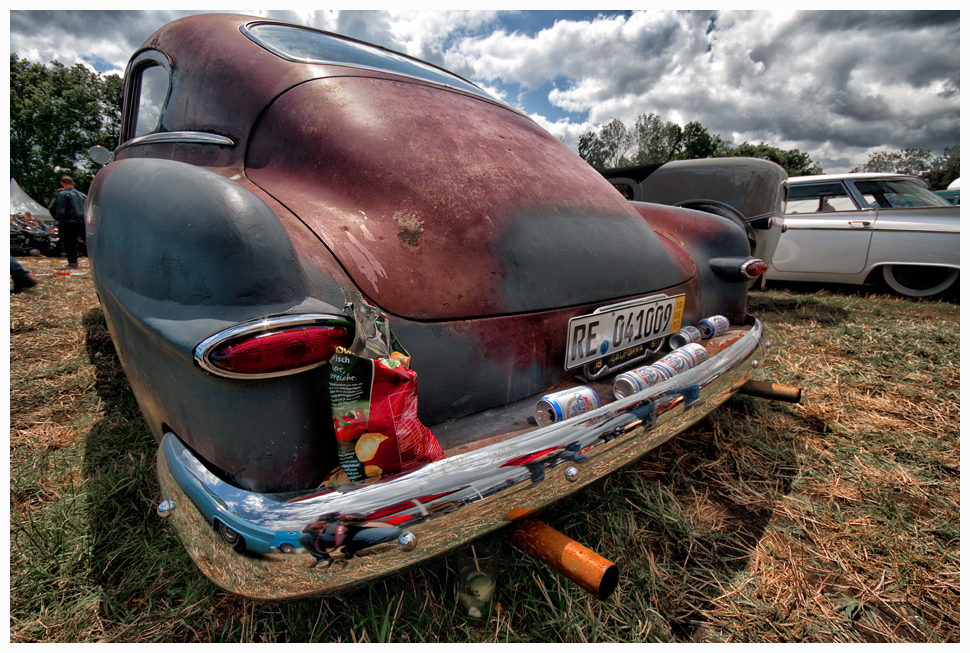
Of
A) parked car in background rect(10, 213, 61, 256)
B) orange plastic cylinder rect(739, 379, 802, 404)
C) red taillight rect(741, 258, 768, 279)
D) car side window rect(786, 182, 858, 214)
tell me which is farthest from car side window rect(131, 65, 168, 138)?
parked car in background rect(10, 213, 61, 256)

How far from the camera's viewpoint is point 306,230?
117 cm

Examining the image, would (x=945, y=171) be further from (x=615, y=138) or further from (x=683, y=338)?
(x=683, y=338)

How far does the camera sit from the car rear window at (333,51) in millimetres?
1762

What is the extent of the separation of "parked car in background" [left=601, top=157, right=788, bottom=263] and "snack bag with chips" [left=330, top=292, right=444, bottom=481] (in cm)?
383

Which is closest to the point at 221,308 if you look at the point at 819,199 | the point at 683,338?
the point at 683,338

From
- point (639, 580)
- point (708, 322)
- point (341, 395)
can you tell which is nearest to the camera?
point (341, 395)

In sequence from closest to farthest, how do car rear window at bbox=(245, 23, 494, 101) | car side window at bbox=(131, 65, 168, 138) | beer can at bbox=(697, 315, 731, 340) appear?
car rear window at bbox=(245, 23, 494, 101) → beer can at bbox=(697, 315, 731, 340) → car side window at bbox=(131, 65, 168, 138)

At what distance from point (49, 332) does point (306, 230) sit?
12.4 ft

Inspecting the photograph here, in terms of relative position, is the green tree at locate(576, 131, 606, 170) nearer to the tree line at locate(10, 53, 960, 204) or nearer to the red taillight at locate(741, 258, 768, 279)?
the tree line at locate(10, 53, 960, 204)

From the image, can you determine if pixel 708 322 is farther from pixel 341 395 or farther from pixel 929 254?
pixel 929 254

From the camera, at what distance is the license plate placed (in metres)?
1.46

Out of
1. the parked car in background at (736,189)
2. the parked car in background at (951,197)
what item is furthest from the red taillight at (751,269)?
→ the parked car in background at (951,197)

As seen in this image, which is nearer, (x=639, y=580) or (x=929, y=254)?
(x=639, y=580)

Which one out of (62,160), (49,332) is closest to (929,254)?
(49,332)
